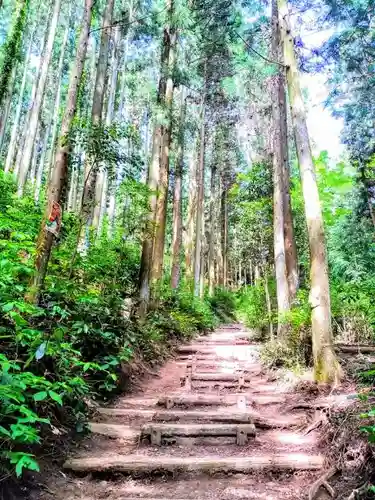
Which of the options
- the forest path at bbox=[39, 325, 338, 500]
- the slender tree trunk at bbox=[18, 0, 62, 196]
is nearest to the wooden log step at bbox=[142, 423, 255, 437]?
the forest path at bbox=[39, 325, 338, 500]

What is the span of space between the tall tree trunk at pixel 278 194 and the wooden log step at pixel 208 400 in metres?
2.61

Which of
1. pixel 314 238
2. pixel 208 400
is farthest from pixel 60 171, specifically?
pixel 314 238

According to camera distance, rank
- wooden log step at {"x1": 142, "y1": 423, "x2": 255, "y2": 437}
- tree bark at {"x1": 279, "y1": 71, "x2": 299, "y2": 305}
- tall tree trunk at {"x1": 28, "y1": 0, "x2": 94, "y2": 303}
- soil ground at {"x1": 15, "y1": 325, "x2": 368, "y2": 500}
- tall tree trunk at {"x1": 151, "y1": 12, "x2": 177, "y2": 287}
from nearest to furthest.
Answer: soil ground at {"x1": 15, "y1": 325, "x2": 368, "y2": 500} → wooden log step at {"x1": 142, "y1": 423, "x2": 255, "y2": 437} → tall tree trunk at {"x1": 28, "y1": 0, "x2": 94, "y2": 303} → tree bark at {"x1": 279, "y1": 71, "x2": 299, "y2": 305} → tall tree trunk at {"x1": 151, "y1": 12, "x2": 177, "y2": 287}

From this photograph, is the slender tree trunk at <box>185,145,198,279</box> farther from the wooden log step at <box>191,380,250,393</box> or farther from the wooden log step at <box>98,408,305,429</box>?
the wooden log step at <box>98,408,305,429</box>

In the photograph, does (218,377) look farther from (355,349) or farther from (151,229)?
(151,229)

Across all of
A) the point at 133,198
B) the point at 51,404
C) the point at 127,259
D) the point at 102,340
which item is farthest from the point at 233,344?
the point at 51,404

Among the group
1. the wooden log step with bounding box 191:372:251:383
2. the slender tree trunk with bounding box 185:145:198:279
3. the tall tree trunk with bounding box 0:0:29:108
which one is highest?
the tall tree trunk with bounding box 0:0:29:108

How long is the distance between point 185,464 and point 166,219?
35.6 ft

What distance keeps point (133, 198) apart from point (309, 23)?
20.7 feet

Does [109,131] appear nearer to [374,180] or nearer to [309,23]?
[309,23]

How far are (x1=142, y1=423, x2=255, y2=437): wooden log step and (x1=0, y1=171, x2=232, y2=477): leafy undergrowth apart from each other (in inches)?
29.2

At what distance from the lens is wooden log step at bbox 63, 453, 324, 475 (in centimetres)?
340

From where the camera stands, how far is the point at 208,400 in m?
5.67

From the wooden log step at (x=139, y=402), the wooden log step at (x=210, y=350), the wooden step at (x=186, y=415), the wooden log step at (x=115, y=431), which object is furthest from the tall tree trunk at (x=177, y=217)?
the wooden log step at (x=115, y=431)
